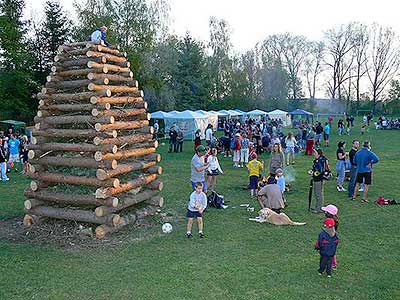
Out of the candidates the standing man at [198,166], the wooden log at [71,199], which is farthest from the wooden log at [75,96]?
the standing man at [198,166]

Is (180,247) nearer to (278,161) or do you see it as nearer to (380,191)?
(278,161)

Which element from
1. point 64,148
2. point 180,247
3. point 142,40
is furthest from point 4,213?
point 142,40

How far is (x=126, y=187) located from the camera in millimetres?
10398

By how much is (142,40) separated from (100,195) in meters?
33.8

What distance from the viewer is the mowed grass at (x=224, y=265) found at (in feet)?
22.3

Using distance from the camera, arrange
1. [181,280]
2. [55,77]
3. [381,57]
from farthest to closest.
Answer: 1. [381,57]
2. [55,77]
3. [181,280]

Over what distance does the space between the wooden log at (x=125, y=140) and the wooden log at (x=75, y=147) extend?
6.1 inches

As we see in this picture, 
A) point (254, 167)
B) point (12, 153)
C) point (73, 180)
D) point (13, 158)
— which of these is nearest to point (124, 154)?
point (73, 180)

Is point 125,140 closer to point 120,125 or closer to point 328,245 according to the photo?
point 120,125

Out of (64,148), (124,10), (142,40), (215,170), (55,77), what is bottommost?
(215,170)

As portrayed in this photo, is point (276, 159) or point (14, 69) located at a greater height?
point (14, 69)

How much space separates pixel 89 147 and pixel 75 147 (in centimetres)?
47

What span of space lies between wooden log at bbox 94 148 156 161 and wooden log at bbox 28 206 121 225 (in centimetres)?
137

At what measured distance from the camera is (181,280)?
723 centimetres
